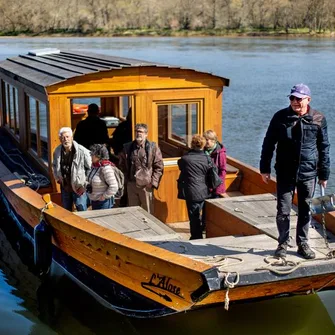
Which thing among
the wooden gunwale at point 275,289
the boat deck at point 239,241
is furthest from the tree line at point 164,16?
the wooden gunwale at point 275,289

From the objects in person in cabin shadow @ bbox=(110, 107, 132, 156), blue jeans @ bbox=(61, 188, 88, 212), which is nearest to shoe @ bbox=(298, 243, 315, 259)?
blue jeans @ bbox=(61, 188, 88, 212)

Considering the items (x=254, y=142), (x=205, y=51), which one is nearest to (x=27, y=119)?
(x=254, y=142)

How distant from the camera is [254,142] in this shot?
749 inches

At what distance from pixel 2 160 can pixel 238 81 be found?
2119 cm

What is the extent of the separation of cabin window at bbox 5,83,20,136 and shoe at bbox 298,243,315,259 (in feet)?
18.8

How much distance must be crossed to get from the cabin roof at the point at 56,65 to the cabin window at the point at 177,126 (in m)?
0.53

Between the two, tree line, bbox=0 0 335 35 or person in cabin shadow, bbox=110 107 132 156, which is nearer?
person in cabin shadow, bbox=110 107 132 156

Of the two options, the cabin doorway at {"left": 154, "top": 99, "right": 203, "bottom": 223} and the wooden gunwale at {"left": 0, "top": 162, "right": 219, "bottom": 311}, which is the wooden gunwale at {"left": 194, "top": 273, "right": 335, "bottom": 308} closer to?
the wooden gunwale at {"left": 0, "top": 162, "right": 219, "bottom": 311}

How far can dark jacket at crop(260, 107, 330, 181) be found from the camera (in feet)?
18.6

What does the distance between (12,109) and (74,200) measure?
3.85 m

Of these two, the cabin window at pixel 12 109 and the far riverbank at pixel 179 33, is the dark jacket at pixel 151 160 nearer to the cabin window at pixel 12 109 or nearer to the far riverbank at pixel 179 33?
the cabin window at pixel 12 109

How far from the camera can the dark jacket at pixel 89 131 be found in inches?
354

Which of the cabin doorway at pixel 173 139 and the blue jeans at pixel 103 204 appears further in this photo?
the cabin doorway at pixel 173 139

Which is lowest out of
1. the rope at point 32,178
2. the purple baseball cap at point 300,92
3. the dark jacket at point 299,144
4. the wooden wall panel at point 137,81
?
the rope at point 32,178
